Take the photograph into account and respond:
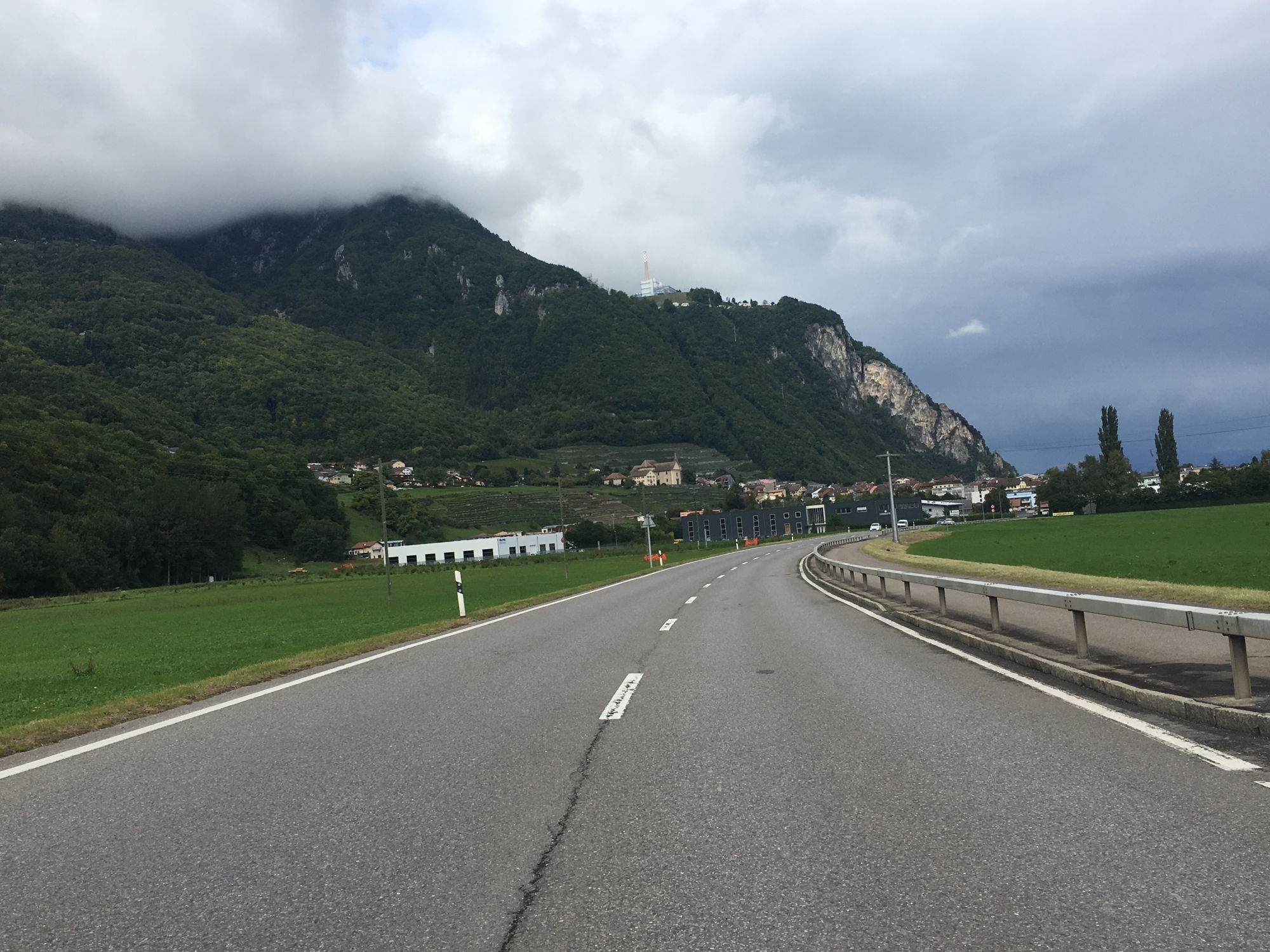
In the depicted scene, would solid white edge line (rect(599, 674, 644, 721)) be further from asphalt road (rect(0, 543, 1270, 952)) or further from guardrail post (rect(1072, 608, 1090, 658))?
guardrail post (rect(1072, 608, 1090, 658))

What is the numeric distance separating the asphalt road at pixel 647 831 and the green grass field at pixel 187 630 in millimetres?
4715

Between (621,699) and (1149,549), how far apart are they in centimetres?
3376

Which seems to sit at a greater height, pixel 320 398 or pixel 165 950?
pixel 320 398

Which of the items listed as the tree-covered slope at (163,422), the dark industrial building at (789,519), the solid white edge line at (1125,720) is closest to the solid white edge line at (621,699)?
the solid white edge line at (1125,720)

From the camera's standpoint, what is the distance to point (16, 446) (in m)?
80.1

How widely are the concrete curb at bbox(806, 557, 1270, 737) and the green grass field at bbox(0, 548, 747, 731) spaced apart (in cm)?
1058

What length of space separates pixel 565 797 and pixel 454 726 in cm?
252

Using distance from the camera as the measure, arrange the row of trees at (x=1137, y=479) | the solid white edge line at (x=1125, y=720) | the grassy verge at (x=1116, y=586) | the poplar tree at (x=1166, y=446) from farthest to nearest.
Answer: the poplar tree at (x=1166, y=446) → the row of trees at (x=1137, y=479) → the grassy verge at (x=1116, y=586) → the solid white edge line at (x=1125, y=720)

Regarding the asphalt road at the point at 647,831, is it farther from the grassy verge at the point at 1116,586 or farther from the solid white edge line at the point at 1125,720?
the grassy verge at the point at 1116,586

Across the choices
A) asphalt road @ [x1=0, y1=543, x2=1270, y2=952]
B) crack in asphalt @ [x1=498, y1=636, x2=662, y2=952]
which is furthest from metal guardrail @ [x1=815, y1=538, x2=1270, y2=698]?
crack in asphalt @ [x1=498, y1=636, x2=662, y2=952]

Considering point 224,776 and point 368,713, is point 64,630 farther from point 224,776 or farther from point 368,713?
point 224,776

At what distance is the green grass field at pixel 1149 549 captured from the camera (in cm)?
2238

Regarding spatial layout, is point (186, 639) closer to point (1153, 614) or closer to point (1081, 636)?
point (1081, 636)

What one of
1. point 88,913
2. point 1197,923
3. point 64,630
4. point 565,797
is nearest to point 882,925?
point 1197,923
